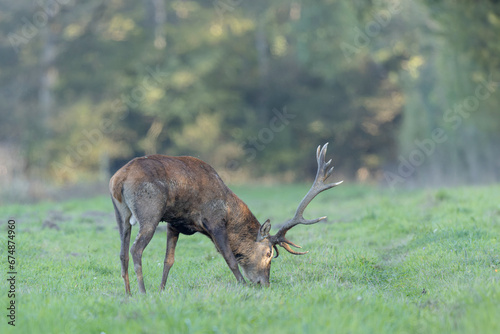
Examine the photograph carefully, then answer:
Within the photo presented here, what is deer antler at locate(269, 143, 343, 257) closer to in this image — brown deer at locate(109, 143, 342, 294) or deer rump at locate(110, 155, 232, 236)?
brown deer at locate(109, 143, 342, 294)

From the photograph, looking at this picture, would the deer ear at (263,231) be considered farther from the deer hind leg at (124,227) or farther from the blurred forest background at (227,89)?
the blurred forest background at (227,89)

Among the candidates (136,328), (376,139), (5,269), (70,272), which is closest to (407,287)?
A: (136,328)

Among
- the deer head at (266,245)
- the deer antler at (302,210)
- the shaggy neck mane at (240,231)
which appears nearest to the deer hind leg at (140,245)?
Answer: the shaggy neck mane at (240,231)

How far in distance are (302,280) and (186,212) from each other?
162 centimetres

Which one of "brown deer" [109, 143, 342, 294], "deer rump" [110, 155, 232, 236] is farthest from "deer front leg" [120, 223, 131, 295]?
"deer rump" [110, 155, 232, 236]

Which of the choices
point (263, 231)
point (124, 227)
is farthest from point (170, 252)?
point (263, 231)

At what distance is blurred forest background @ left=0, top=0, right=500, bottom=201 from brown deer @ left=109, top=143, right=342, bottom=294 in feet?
66.3

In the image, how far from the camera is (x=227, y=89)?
121 feet

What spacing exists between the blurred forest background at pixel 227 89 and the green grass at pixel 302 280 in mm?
16455

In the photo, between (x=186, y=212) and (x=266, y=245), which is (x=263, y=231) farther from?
(x=186, y=212)

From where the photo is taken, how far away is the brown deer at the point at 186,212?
755 cm

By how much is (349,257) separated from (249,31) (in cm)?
3045

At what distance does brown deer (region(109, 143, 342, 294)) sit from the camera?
755 centimetres

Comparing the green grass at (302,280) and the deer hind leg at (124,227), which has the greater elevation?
the deer hind leg at (124,227)
